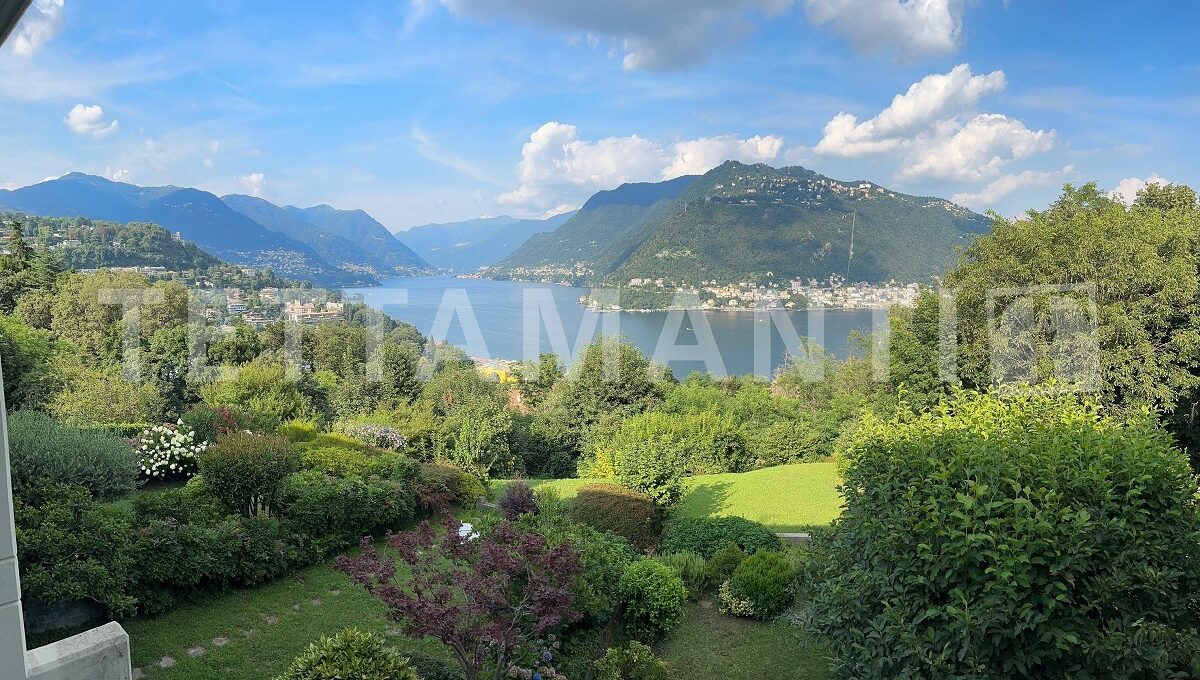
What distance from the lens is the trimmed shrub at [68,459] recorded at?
6.79 meters

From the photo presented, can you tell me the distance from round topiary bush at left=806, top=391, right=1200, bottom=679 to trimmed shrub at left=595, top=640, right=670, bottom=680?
5.63 feet

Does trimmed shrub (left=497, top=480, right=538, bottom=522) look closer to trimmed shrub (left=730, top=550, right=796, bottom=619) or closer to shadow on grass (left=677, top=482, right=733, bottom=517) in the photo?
shadow on grass (left=677, top=482, right=733, bottom=517)

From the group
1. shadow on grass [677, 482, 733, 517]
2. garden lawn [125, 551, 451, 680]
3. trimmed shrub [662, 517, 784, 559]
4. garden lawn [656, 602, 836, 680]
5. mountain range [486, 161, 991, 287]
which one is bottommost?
shadow on grass [677, 482, 733, 517]

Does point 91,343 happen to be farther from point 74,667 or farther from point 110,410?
point 74,667

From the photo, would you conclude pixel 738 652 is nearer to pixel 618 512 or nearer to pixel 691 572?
pixel 691 572

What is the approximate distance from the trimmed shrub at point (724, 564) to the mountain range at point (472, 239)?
102 meters

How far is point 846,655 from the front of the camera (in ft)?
13.1

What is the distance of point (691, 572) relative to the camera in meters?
7.47

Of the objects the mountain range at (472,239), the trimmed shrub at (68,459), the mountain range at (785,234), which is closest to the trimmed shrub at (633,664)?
the trimmed shrub at (68,459)

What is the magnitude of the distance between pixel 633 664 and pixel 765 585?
7.10 ft

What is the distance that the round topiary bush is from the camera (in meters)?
3.21

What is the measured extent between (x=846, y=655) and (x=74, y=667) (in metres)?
3.79

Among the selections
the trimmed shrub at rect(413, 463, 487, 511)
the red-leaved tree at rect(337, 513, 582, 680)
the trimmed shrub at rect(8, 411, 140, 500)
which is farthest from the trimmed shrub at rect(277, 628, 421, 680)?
the trimmed shrub at rect(413, 463, 487, 511)

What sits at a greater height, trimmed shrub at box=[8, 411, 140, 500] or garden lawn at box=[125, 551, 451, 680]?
trimmed shrub at box=[8, 411, 140, 500]
